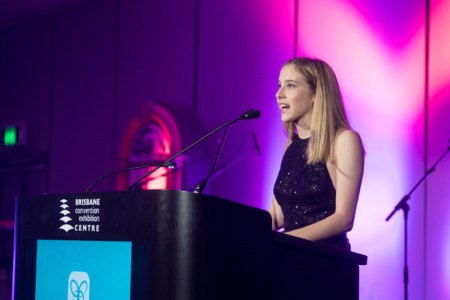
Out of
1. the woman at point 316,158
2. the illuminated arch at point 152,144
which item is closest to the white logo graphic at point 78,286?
the woman at point 316,158

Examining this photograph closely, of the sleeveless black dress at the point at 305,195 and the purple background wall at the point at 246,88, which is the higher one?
the purple background wall at the point at 246,88

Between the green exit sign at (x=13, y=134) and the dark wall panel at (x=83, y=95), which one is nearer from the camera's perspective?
the dark wall panel at (x=83, y=95)

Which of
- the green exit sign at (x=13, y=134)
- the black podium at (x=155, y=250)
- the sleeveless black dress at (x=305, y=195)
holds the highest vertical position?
the green exit sign at (x=13, y=134)

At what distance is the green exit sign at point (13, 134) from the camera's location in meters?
7.65

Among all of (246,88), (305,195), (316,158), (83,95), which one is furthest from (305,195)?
(83,95)

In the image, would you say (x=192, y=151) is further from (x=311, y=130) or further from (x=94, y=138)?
(x=311, y=130)

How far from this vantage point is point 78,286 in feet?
4.35

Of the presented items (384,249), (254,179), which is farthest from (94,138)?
(384,249)

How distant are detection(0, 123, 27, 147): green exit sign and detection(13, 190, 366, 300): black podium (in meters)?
6.54

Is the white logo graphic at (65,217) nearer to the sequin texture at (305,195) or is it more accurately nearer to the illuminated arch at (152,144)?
the sequin texture at (305,195)

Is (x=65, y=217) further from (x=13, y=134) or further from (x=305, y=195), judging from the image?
(x=13, y=134)

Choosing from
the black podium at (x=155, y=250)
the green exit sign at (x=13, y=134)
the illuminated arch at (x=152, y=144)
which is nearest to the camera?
the black podium at (x=155, y=250)

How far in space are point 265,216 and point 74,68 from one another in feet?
20.5

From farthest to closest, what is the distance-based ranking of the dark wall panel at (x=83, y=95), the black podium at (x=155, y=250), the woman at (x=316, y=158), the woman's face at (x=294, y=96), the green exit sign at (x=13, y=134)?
1. the green exit sign at (x=13, y=134)
2. the dark wall panel at (x=83, y=95)
3. the woman's face at (x=294, y=96)
4. the woman at (x=316, y=158)
5. the black podium at (x=155, y=250)
